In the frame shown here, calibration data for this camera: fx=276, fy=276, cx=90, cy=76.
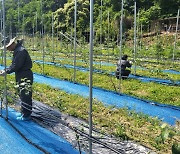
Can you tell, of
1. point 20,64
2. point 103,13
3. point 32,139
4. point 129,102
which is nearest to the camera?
point 32,139

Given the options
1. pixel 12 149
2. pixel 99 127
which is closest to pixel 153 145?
pixel 99 127

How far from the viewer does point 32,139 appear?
11.7 ft

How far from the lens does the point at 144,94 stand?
6.12 metres

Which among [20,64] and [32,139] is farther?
[20,64]

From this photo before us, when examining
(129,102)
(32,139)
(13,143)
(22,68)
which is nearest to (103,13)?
(129,102)

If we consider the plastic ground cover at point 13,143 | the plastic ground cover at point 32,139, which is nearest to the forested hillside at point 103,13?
the plastic ground cover at point 32,139

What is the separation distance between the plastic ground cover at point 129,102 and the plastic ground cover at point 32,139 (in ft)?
6.03

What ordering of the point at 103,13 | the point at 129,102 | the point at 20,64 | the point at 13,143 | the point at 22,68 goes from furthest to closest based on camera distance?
the point at 103,13 < the point at 129,102 < the point at 22,68 < the point at 20,64 < the point at 13,143

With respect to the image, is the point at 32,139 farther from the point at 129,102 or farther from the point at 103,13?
the point at 103,13

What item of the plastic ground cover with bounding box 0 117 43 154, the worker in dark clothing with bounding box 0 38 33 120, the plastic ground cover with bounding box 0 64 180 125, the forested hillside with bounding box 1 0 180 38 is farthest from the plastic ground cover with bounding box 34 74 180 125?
the forested hillside with bounding box 1 0 180 38

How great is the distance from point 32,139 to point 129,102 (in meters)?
2.57

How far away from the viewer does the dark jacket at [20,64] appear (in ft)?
13.9

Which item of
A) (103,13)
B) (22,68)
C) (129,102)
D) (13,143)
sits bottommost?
(13,143)

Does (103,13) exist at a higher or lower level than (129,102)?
higher
